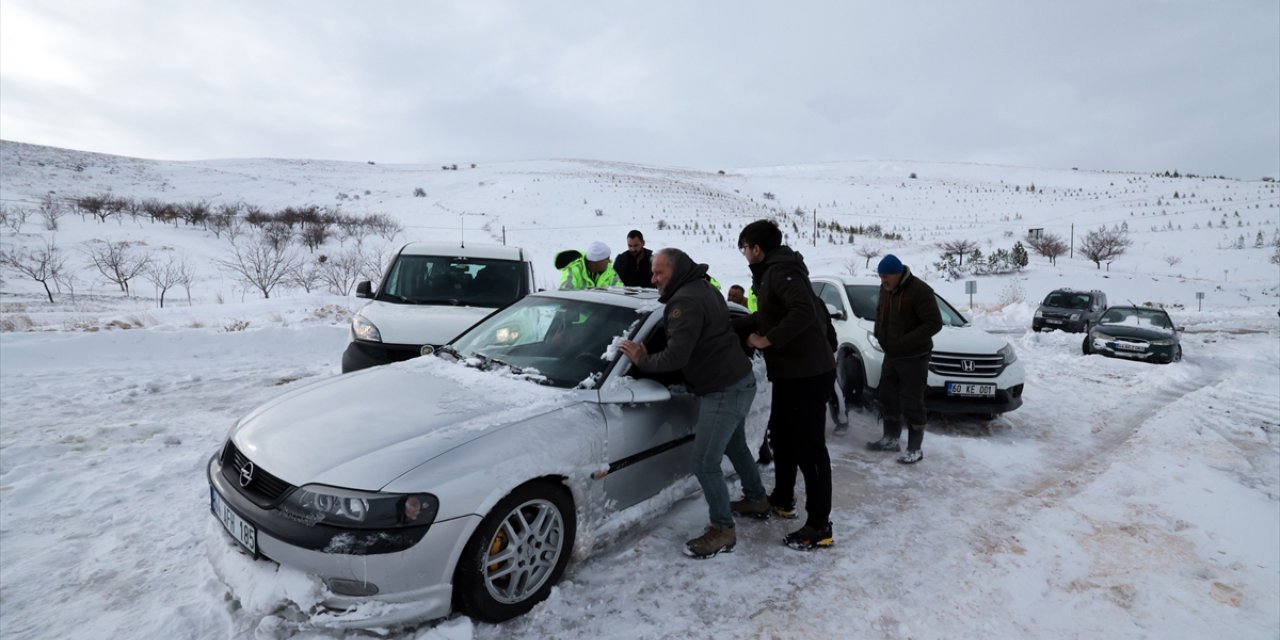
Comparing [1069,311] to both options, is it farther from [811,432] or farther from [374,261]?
[374,261]

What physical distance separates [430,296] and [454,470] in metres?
4.31

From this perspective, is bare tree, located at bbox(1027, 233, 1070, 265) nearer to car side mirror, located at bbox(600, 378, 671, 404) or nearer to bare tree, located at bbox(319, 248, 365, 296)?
bare tree, located at bbox(319, 248, 365, 296)

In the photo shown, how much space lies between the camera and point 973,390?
19.8 ft

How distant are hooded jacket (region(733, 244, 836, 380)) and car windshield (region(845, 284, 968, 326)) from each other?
11.6 ft

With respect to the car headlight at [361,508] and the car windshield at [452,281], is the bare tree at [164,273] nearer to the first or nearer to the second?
the car windshield at [452,281]

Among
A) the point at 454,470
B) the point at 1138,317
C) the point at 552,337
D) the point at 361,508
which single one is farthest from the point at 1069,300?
the point at 361,508

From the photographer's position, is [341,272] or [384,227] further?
[384,227]

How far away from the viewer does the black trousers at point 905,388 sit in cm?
510

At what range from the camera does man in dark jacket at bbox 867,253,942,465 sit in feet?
16.1

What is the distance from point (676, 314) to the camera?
3227 mm

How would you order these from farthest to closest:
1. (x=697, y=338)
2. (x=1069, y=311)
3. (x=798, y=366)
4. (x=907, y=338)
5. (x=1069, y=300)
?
(x=1069, y=300), (x=1069, y=311), (x=907, y=338), (x=798, y=366), (x=697, y=338)

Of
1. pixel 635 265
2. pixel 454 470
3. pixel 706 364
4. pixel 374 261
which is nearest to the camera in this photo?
pixel 454 470

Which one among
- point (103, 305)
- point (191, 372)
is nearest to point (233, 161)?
point (103, 305)

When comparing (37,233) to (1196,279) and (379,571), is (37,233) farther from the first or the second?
(1196,279)
